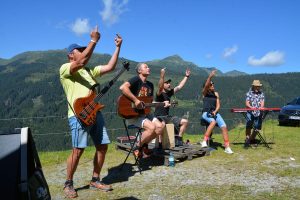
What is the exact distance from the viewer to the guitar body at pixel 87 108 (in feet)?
19.8

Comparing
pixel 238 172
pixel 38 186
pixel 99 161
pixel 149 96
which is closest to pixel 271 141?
pixel 238 172

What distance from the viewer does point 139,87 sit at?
8.13 m

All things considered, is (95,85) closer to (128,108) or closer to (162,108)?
(128,108)

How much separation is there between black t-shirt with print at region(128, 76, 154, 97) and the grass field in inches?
66.5

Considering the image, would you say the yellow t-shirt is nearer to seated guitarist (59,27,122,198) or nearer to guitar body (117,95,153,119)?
seated guitarist (59,27,122,198)

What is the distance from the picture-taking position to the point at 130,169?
8375 millimetres

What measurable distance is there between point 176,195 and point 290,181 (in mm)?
2392

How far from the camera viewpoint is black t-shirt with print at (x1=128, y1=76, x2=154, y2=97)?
8055 millimetres

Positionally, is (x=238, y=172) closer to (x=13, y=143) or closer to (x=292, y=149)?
(x=292, y=149)

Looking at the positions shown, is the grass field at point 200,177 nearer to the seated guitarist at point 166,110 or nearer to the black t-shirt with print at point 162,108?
the seated guitarist at point 166,110

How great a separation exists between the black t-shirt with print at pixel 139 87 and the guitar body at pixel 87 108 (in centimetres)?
189

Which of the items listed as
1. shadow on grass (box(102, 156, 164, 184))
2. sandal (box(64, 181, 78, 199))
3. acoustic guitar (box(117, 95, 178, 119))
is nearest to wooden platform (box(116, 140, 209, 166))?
shadow on grass (box(102, 156, 164, 184))

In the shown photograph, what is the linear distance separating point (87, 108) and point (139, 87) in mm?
2208

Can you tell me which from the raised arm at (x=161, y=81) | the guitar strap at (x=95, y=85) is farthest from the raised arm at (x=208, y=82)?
the guitar strap at (x=95, y=85)
